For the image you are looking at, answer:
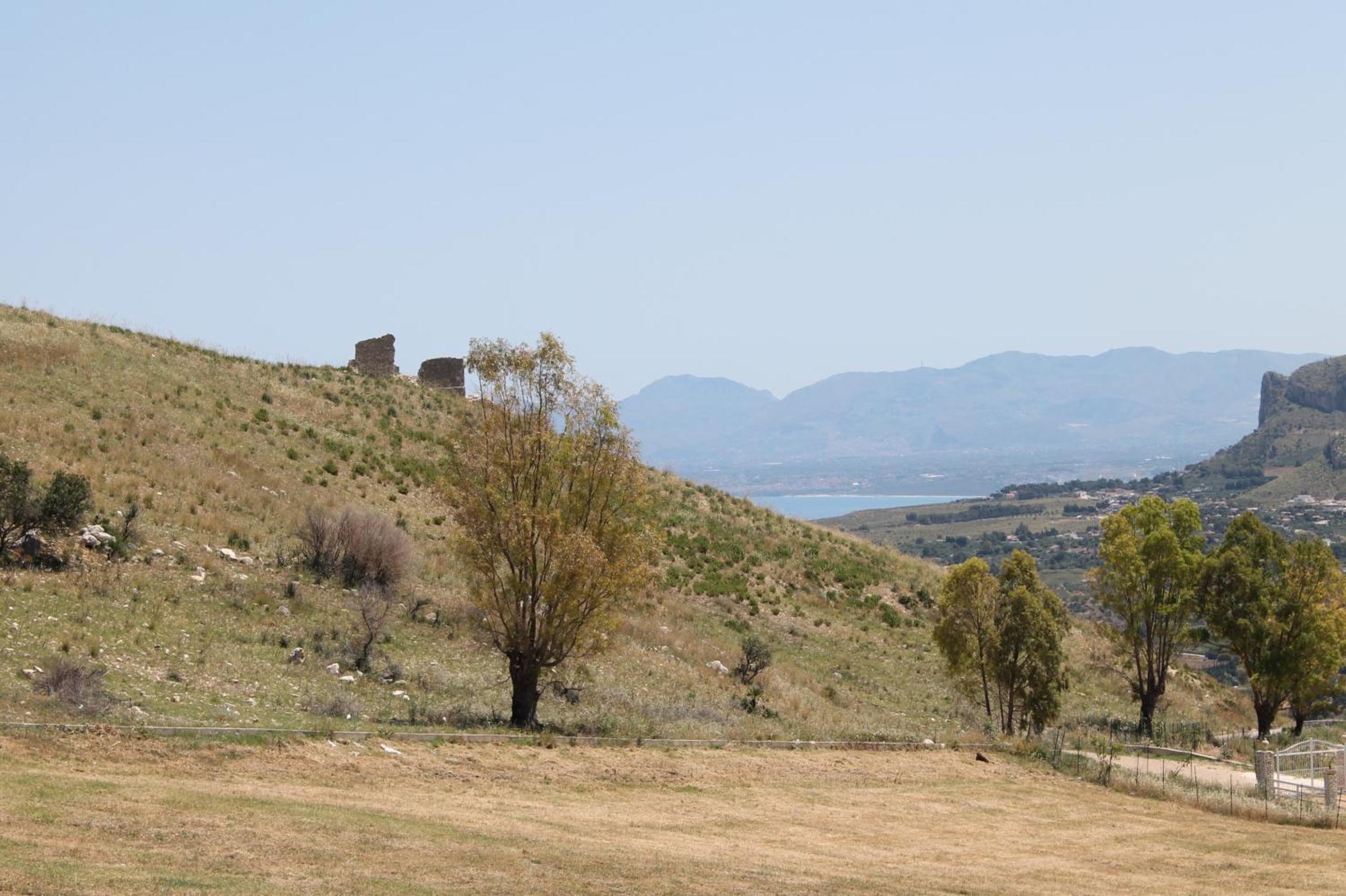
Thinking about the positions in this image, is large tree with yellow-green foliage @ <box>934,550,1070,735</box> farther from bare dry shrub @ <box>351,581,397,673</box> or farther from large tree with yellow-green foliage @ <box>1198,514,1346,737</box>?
bare dry shrub @ <box>351,581,397,673</box>

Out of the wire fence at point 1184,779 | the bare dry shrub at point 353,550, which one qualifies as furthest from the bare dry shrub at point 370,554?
the wire fence at point 1184,779

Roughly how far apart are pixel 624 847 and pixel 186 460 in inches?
1047

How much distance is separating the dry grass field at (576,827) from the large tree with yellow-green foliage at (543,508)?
305 cm

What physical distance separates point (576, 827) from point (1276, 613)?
29120 mm

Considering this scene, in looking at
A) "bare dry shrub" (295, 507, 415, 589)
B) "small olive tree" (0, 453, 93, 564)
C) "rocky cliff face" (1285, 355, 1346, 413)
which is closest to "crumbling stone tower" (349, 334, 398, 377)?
"bare dry shrub" (295, 507, 415, 589)

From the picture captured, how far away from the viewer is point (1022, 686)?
34.2 metres

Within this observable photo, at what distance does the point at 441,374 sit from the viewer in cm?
6550

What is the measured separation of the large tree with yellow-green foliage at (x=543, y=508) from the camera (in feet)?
85.0

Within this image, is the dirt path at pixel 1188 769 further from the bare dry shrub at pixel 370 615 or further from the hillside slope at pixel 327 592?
the bare dry shrub at pixel 370 615

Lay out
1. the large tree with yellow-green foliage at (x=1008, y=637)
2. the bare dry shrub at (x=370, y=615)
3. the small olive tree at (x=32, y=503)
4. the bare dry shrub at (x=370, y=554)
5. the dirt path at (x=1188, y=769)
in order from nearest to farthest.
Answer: the small olive tree at (x=32, y=503), the bare dry shrub at (x=370, y=615), the dirt path at (x=1188, y=769), the large tree with yellow-green foliage at (x=1008, y=637), the bare dry shrub at (x=370, y=554)

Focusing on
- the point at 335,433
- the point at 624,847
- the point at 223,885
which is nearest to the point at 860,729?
the point at 624,847

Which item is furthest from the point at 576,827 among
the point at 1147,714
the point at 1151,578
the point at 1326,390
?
the point at 1326,390

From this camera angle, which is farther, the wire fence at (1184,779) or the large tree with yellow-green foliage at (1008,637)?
the large tree with yellow-green foliage at (1008,637)

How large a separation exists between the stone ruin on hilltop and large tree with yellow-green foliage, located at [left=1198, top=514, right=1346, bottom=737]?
36859 millimetres
